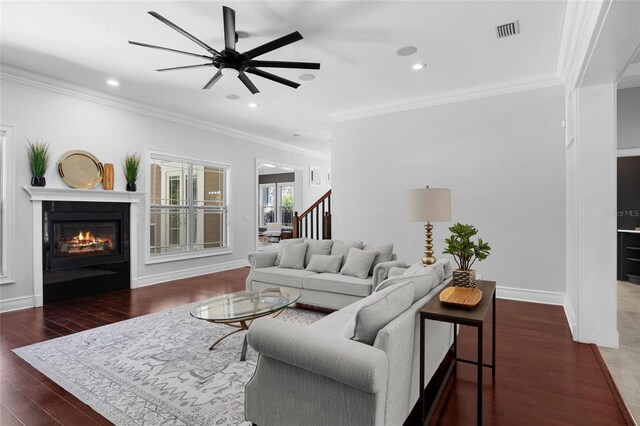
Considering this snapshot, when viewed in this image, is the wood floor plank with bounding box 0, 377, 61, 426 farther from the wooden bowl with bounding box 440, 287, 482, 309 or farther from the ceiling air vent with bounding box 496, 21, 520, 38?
the ceiling air vent with bounding box 496, 21, 520, 38

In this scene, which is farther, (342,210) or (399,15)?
(342,210)

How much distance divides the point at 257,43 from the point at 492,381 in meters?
3.86

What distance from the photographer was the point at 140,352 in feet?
9.89

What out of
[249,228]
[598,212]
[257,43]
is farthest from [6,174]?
[598,212]

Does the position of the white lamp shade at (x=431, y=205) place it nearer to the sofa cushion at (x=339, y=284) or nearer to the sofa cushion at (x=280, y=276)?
the sofa cushion at (x=339, y=284)

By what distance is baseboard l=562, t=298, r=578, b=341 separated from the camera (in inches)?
127

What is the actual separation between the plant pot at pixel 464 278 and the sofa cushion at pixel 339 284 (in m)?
1.37

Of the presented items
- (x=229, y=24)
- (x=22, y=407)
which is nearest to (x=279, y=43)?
(x=229, y=24)

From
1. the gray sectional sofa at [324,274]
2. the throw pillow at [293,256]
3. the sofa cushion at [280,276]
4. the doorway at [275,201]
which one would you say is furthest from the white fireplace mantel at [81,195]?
the doorway at [275,201]

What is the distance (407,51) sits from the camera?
383cm

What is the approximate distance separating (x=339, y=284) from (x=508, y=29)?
125 inches

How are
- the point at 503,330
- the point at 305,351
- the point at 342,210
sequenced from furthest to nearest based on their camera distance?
the point at 342,210, the point at 503,330, the point at 305,351

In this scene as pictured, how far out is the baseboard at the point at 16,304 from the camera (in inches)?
167

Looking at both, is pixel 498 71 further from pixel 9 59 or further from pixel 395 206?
pixel 9 59
